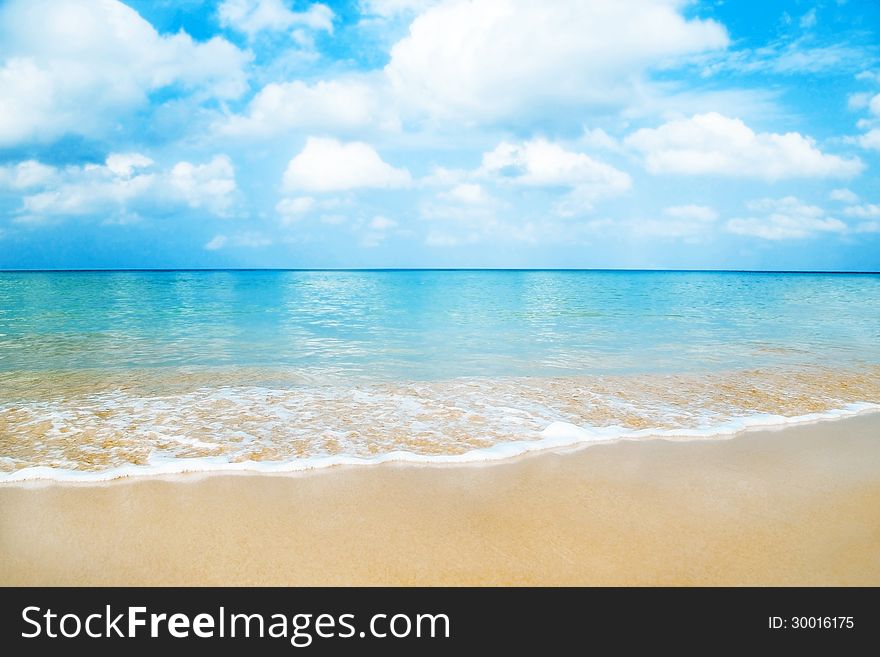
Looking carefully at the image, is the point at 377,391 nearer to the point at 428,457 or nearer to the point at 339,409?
the point at 339,409

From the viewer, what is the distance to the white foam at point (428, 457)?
4668 mm

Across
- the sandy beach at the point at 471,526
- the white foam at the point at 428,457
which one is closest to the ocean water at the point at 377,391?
the white foam at the point at 428,457

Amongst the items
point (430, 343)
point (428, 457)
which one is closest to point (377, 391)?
point (428, 457)

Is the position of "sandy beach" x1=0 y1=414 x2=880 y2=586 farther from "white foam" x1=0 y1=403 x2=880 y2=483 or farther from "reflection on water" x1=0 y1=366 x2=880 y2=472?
"reflection on water" x1=0 y1=366 x2=880 y2=472

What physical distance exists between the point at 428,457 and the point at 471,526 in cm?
151

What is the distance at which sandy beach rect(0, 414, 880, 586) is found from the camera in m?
3.16

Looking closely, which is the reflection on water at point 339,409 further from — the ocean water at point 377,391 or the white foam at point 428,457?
the white foam at point 428,457

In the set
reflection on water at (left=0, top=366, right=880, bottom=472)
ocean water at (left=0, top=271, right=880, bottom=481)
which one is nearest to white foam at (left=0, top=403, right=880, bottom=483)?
ocean water at (left=0, top=271, right=880, bottom=481)

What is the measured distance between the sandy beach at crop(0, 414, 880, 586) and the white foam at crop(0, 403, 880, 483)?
0.59 ft

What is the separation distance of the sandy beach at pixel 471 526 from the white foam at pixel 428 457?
0.18 m

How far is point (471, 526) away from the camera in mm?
3709
